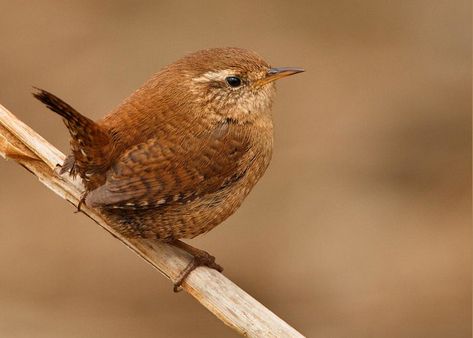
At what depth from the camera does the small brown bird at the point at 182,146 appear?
4152mm

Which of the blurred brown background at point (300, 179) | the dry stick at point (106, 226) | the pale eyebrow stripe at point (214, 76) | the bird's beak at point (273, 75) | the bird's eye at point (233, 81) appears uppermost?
the blurred brown background at point (300, 179)

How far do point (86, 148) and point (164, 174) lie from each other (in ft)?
1.08

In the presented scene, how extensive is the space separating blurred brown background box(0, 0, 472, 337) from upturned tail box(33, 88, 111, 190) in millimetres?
3475

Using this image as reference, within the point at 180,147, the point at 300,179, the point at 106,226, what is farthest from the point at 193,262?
the point at 300,179

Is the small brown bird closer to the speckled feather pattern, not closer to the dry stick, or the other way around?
the speckled feather pattern

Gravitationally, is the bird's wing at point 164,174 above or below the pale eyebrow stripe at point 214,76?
below

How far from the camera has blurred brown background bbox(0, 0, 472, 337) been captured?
305 inches

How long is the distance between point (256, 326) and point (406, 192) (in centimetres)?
440

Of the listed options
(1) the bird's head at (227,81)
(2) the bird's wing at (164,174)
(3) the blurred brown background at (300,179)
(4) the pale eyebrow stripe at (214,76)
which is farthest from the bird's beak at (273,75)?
(3) the blurred brown background at (300,179)

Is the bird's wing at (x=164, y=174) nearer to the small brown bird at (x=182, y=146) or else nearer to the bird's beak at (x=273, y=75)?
the small brown bird at (x=182, y=146)

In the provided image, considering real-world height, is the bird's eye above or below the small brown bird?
above

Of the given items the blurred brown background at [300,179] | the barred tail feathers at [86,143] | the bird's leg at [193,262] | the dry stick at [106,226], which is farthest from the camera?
the blurred brown background at [300,179]

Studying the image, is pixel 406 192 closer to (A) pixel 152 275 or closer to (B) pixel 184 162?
(A) pixel 152 275

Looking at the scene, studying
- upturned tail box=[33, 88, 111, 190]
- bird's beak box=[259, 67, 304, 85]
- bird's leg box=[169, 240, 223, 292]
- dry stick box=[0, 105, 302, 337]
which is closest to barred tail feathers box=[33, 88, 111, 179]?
upturned tail box=[33, 88, 111, 190]
